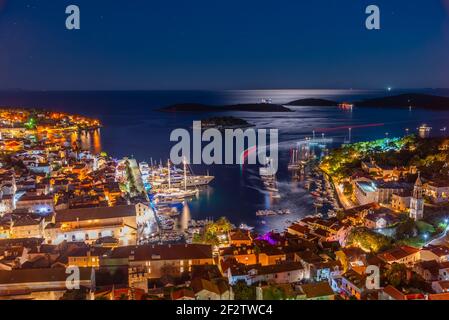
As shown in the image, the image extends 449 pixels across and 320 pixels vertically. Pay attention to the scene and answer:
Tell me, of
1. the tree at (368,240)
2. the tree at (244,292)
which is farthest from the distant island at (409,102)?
the tree at (244,292)

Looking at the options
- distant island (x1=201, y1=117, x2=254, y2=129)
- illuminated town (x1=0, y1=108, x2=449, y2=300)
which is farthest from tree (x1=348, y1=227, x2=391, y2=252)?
distant island (x1=201, y1=117, x2=254, y2=129)

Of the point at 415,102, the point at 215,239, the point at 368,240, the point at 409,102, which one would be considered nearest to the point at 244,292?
the point at 215,239

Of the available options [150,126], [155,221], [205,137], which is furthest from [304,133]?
[155,221]

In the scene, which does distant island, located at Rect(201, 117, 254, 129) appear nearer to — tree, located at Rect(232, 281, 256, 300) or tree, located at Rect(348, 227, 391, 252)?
tree, located at Rect(348, 227, 391, 252)

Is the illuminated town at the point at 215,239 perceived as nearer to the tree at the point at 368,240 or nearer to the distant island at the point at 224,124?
the tree at the point at 368,240

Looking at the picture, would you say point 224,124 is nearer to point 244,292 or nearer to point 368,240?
point 368,240

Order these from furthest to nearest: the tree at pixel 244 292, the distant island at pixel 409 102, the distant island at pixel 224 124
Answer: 1. the distant island at pixel 409 102
2. the distant island at pixel 224 124
3. the tree at pixel 244 292

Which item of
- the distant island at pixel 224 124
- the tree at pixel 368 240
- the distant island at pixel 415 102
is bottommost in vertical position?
the tree at pixel 368 240

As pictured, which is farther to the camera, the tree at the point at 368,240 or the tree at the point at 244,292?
the tree at the point at 368,240

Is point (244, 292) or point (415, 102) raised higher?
point (415, 102)
